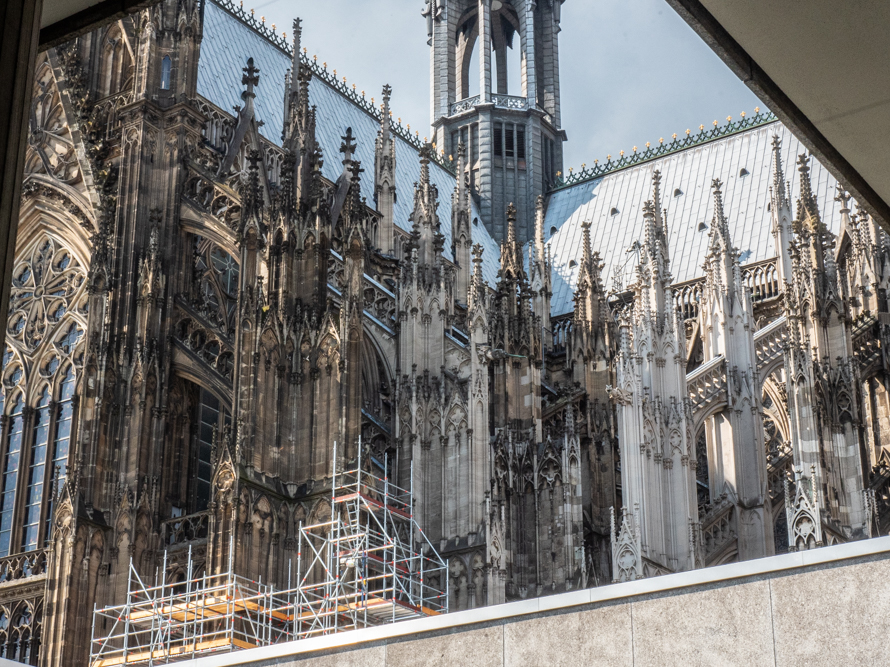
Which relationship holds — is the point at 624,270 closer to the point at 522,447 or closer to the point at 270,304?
the point at 522,447

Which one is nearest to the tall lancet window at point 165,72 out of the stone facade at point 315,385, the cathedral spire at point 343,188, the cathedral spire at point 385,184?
the stone facade at point 315,385

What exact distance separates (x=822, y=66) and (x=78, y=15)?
231cm

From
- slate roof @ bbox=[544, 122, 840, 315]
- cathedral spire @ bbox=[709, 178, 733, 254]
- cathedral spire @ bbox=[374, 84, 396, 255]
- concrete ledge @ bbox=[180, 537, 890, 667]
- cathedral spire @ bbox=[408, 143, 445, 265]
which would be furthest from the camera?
slate roof @ bbox=[544, 122, 840, 315]

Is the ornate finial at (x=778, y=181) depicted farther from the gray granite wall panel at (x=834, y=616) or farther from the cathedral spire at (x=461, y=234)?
the gray granite wall panel at (x=834, y=616)

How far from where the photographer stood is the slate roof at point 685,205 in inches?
1409

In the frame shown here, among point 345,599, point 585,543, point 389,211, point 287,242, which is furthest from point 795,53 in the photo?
point 389,211

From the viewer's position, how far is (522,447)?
22.5 m

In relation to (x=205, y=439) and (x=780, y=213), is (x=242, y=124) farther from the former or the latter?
(x=780, y=213)

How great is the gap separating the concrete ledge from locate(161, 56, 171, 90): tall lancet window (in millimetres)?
15985

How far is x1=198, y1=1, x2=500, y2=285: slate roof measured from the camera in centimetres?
3056

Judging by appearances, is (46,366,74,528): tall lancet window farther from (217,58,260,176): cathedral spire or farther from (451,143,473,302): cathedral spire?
(451,143,473,302): cathedral spire

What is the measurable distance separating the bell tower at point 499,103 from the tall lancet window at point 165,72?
1815 cm

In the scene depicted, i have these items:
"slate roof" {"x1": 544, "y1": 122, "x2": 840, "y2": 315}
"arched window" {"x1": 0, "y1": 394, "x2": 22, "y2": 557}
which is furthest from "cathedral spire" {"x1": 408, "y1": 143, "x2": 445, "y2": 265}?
"slate roof" {"x1": 544, "y1": 122, "x2": 840, "y2": 315}

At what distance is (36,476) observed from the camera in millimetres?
23578
